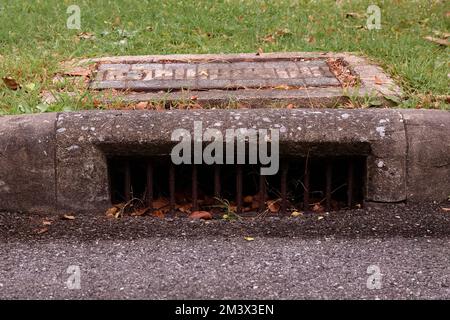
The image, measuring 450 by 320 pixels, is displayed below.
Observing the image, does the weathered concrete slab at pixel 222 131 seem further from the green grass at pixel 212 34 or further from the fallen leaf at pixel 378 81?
the fallen leaf at pixel 378 81

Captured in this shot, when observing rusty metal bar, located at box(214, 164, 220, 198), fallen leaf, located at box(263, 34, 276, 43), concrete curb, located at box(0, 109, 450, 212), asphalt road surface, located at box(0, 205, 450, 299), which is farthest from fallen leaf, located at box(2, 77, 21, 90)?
fallen leaf, located at box(263, 34, 276, 43)

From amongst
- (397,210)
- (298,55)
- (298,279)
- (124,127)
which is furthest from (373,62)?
(298,279)

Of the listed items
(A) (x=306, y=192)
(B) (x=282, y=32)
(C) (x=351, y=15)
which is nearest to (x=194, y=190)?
(A) (x=306, y=192)

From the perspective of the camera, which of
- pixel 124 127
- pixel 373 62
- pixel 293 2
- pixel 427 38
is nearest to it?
pixel 124 127

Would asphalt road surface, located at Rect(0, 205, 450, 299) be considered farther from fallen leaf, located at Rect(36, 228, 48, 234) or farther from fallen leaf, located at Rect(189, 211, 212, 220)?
fallen leaf, located at Rect(189, 211, 212, 220)

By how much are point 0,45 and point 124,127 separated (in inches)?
83.4

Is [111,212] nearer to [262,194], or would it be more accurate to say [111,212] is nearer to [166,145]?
[166,145]

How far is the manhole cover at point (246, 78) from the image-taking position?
4.28 metres

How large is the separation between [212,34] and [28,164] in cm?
235

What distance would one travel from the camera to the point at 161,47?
5562mm

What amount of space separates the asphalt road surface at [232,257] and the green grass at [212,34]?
2.61 feet

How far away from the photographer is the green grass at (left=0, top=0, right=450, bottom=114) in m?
4.62

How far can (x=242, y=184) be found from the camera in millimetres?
4070
